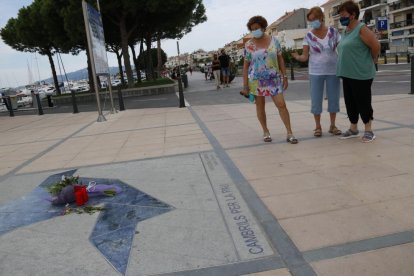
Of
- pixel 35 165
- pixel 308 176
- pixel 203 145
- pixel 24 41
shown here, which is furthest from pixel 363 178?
pixel 24 41

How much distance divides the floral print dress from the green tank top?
0.87 metres

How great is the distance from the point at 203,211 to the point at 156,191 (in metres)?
0.85

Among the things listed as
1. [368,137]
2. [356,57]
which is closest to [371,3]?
[356,57]

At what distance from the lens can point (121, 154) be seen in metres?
6.39

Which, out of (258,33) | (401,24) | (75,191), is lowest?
(75,191)

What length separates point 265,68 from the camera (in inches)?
225

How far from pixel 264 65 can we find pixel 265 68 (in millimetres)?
42

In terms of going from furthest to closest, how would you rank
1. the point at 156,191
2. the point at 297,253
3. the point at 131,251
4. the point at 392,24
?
the point at 392,24, the point at 156,191, the point at 131,251, the point at 297,253

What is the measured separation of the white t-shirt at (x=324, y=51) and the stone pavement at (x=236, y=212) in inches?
37.9

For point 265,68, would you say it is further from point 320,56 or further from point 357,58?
point 357,58

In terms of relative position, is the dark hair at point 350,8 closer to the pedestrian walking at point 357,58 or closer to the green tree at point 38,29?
the pedestrian walking at point 357,58

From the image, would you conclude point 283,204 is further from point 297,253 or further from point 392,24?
point 392,24

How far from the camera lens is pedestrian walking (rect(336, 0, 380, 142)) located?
512 centimetres

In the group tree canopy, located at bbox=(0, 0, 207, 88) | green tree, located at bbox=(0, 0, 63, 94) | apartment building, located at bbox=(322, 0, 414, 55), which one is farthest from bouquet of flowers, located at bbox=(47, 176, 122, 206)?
apartment building, located at bbox=(322, 0, 414, 55)
